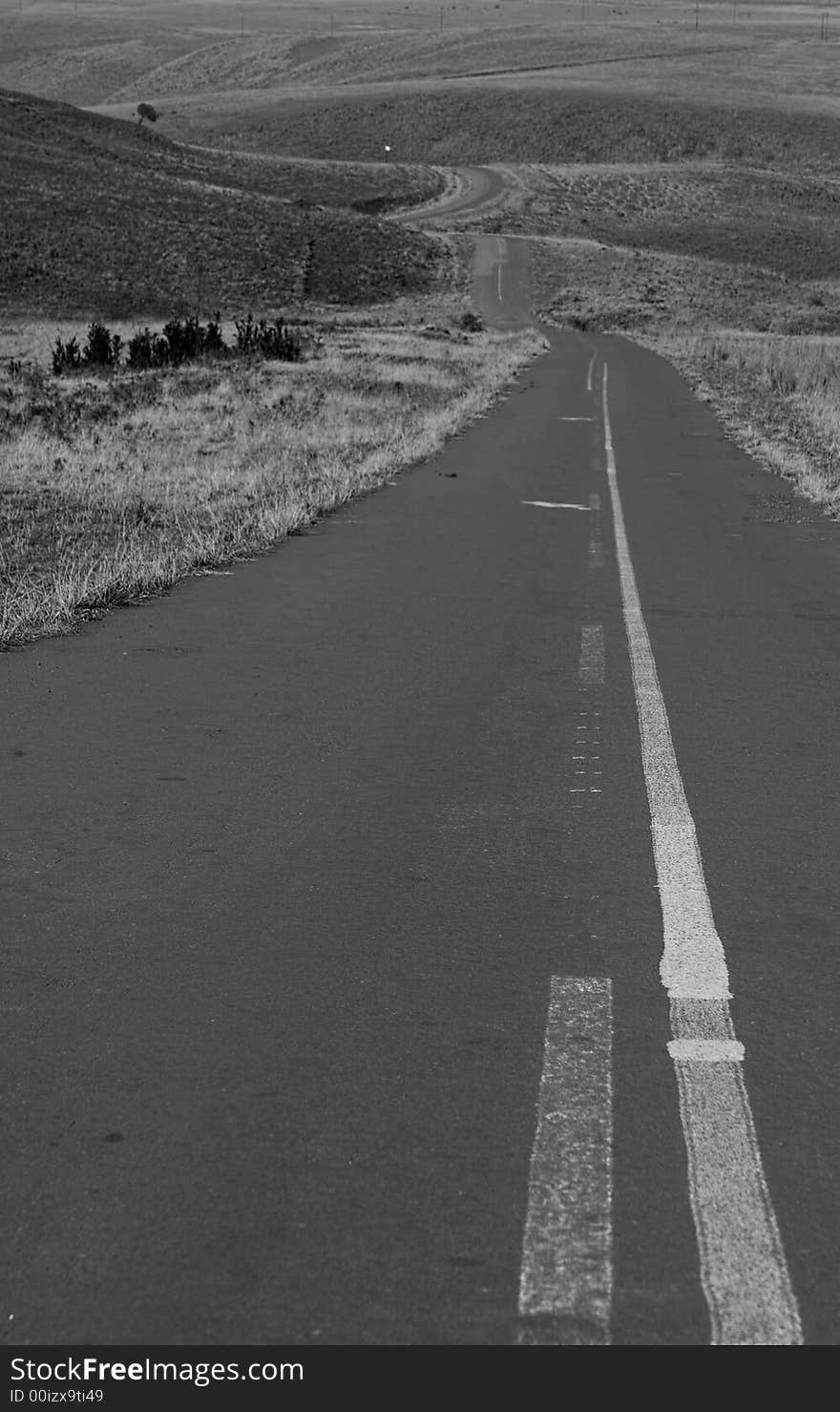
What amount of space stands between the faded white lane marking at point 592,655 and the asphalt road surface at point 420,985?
0.04m

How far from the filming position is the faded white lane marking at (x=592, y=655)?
941cm

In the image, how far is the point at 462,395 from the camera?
1318 inches

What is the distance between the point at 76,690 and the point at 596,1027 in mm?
5167

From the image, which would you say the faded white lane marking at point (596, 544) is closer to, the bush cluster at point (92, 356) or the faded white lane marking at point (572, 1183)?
the faded white lane marking at point (572, 1183)

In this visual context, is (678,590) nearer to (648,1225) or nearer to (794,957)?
(794,957)

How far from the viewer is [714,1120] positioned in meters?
3.96

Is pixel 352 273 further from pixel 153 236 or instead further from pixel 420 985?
pixel 420 985

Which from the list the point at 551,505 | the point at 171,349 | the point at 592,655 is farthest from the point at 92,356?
the point at 592,655

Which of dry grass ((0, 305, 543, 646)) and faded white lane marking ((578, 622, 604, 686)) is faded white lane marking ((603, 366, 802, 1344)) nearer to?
faded white lane marking ((578, 622, 604, 686))

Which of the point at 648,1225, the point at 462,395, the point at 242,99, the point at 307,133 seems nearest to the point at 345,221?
the point at 462,395

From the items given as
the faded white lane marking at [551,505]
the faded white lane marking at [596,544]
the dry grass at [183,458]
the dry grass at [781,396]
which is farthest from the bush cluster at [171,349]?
the faded white lane marking at [596,544]

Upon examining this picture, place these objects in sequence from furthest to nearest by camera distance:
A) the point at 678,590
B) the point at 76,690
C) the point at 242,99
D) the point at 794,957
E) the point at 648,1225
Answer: the point at 242,99, the point at 678,590, the point at 76,690, the point at 794,957, the point at 648,1225

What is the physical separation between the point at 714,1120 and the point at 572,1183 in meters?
0.49
